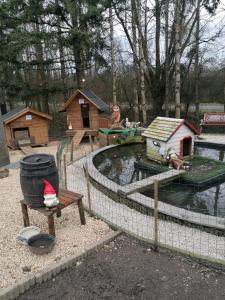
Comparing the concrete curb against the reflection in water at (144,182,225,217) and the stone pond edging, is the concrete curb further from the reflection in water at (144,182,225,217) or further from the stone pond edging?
the reflection in water at (144,182,225,217)

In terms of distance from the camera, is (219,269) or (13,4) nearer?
(219,269)

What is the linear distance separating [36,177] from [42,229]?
4.28 ft

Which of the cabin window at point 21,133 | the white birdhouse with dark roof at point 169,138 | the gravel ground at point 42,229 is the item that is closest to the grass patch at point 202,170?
the white birdhouse with dark roof at point 169,138

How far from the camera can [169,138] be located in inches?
378

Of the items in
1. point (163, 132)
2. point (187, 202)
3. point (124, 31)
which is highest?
point (124, 31)

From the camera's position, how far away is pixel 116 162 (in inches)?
443

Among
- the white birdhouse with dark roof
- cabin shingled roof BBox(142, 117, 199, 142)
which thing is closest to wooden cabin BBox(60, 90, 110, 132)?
cabin shingled roof BBox(142, 117, 199, 142)

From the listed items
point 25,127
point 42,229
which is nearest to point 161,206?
point 42,229

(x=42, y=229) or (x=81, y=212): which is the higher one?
(x=81, y=212)

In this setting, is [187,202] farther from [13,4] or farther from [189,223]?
[13,4]

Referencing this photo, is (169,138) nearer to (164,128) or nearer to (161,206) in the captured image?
(164,128)

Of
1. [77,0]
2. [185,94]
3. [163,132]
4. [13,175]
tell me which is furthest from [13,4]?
[185,94]

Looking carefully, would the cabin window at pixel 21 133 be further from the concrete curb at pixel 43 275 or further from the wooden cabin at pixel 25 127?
the concrete curb at pixel 43 275

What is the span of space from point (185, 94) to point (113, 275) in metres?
20.9
